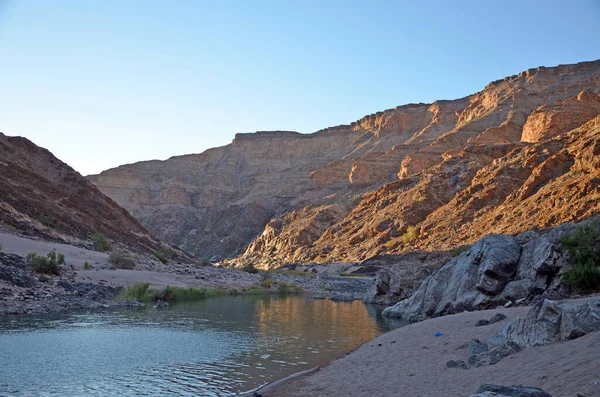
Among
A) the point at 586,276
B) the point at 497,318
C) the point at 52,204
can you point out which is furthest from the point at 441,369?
the point at 52,204

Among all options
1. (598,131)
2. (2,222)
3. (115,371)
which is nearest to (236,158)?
(598,131)

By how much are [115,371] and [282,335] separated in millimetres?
7007

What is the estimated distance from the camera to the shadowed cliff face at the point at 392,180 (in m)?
54.3

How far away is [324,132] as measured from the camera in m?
147

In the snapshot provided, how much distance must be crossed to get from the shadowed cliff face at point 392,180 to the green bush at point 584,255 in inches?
1016

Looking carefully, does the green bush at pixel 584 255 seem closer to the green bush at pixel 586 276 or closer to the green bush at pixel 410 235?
the green bush at pixel 586 276

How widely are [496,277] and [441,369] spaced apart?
1073 cm

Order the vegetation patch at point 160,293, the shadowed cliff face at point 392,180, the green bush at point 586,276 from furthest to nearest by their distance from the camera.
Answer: the shadowed cliff face at point 392,180 → the vegetation patch at point 160,293 → the green bush at point 586,276

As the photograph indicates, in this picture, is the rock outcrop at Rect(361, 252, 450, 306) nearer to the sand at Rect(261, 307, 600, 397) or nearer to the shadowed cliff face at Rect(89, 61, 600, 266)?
the sand at Rect(261, 307, 600, 397)

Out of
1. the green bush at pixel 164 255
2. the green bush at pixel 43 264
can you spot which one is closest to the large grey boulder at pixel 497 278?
the green bush at pixel 43 264

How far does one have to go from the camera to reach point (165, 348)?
14.5 metres

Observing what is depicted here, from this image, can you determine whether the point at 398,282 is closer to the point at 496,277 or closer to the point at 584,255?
the point at 496,277

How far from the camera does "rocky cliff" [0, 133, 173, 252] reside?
36.3m

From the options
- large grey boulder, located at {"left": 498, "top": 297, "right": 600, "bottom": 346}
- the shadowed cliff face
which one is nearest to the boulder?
large grey boulder, located at {"left": 498, "top": 297, "right": 600, "bottom": 346}
